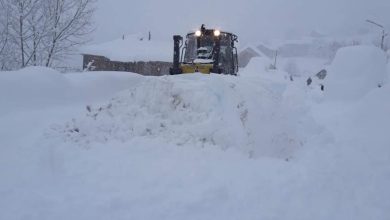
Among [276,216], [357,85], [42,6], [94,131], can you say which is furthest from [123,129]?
[357,85]

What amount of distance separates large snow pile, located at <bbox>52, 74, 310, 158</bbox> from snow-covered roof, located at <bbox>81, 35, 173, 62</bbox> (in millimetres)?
22399

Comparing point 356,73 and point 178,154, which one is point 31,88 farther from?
point 356,73

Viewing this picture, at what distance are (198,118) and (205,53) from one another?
20.6 ft

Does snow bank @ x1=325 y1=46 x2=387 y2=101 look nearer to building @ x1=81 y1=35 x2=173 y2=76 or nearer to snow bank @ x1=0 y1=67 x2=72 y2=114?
snow bank @ x1=0 y1=67 x2=72 y2=114

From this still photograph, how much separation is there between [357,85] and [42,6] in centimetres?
1279

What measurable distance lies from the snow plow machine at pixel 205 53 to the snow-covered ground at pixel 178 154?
9.79 feet

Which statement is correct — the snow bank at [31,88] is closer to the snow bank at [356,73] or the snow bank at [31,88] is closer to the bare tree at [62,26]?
the bare tree at [62,26]

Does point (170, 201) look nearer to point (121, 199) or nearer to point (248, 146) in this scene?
point (121, 199)

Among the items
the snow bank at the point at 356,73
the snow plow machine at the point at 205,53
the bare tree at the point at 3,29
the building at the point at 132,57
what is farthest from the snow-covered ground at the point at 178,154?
the building at the point at 132,57

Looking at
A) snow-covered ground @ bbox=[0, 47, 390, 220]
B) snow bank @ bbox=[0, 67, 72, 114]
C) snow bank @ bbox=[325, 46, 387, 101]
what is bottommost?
snow-covered ground @ bbox=[0, 47, 390, 220]

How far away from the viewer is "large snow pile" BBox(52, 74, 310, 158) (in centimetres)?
670

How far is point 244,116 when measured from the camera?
296 inches

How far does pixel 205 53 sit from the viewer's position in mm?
12945

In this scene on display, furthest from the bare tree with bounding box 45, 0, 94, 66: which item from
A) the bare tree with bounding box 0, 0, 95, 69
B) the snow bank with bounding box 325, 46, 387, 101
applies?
the snow bank with bounding box 325, 46, 387, 101
